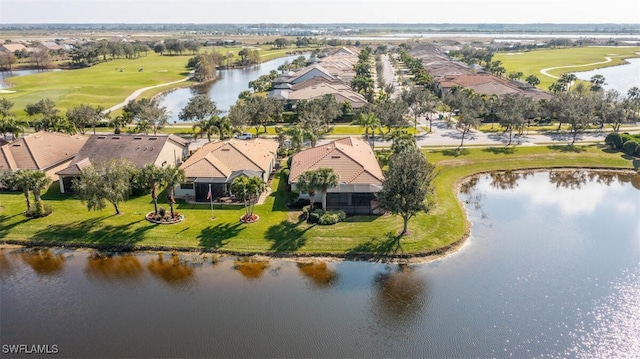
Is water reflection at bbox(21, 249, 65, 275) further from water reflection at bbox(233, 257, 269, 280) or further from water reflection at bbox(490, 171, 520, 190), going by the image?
water reflection at bbox(490, 171, 520, 190)

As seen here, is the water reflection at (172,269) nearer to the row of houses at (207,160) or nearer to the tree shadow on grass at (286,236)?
the tree shadow on grass at (286,236)

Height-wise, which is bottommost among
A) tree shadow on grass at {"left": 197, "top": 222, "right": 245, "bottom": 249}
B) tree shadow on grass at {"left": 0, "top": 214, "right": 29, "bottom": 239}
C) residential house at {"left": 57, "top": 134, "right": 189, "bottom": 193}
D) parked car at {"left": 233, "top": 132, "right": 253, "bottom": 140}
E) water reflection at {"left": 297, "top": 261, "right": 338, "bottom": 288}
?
water reflection at {"left": 297, "top": 261, "right": 338, "bottom": 288}

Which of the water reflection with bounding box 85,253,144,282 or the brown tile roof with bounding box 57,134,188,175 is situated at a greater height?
the brown tile roof with bounding box 57,134,188,175

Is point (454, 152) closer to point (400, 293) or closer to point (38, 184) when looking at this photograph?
point (400, 293)

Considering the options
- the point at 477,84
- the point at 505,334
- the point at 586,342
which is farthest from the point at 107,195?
the point at 477,84

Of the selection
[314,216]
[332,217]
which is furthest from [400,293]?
[314,216]

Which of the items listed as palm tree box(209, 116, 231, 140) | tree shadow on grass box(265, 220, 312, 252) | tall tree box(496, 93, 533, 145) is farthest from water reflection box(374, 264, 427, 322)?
tall tree box(496, 93, 533, 145)

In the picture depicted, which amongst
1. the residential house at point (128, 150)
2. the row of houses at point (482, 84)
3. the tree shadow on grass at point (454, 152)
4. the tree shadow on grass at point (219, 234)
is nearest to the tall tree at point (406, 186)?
the tree shadow on grass at point (219, 234)
